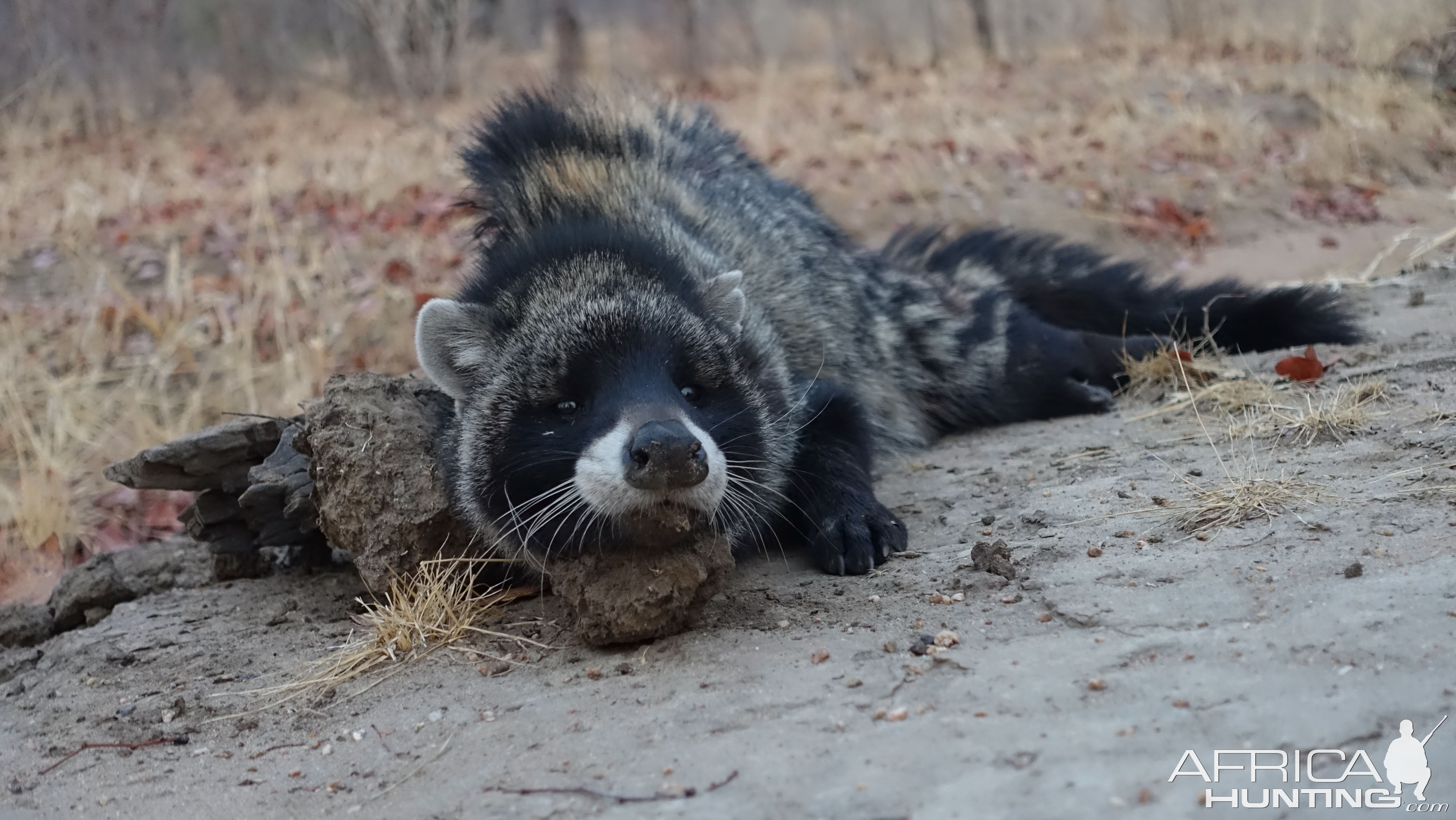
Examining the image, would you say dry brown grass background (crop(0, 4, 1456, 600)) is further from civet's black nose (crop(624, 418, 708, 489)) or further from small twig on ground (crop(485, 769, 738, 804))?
small twig on ground (crop(485, 769, 738, 804))

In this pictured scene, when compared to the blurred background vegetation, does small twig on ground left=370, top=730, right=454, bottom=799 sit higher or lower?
lower

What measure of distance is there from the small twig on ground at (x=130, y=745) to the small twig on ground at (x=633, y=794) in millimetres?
1479

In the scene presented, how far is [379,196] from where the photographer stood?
39.1ft

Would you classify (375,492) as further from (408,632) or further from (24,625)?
(24,625)

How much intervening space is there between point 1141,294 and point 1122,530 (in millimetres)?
3222

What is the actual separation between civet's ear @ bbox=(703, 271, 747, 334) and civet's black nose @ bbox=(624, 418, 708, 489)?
96 centimetres

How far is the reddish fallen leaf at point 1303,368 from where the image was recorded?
537 centimetres

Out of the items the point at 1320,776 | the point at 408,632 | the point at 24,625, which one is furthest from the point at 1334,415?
the point at 24,625

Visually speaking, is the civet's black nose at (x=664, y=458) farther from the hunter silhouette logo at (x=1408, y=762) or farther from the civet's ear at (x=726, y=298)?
the hunter silhouette logo at (x=1408, y=762)

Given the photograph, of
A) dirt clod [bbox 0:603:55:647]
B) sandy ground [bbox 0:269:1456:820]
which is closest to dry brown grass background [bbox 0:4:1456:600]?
dirt clod [bbox 0:603:55:647]

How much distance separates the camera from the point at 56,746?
12.5 ft

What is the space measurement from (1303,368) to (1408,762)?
3421 millimetres

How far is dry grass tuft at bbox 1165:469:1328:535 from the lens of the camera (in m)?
3.79

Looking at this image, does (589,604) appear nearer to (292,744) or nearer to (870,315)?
(292,744)
